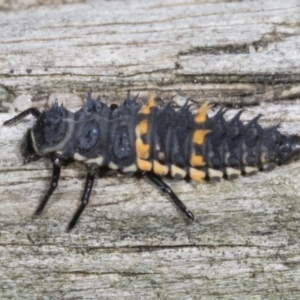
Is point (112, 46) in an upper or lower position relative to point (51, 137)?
upper

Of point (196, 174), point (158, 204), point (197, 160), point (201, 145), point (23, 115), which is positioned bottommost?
point (158, 204)

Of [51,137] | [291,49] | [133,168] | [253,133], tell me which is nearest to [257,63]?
[291,49]

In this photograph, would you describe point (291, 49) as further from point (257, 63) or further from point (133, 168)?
point (133, 168)

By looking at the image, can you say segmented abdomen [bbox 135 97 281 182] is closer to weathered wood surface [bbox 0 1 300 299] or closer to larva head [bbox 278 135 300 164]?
larva head [bbox 278 135 300 164]

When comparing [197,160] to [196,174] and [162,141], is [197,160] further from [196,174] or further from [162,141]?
[162,141]

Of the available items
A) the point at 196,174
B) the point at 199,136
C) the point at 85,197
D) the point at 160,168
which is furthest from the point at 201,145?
the point at 85,197

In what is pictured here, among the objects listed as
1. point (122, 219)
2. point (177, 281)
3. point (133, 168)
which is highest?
point (133, 168)
